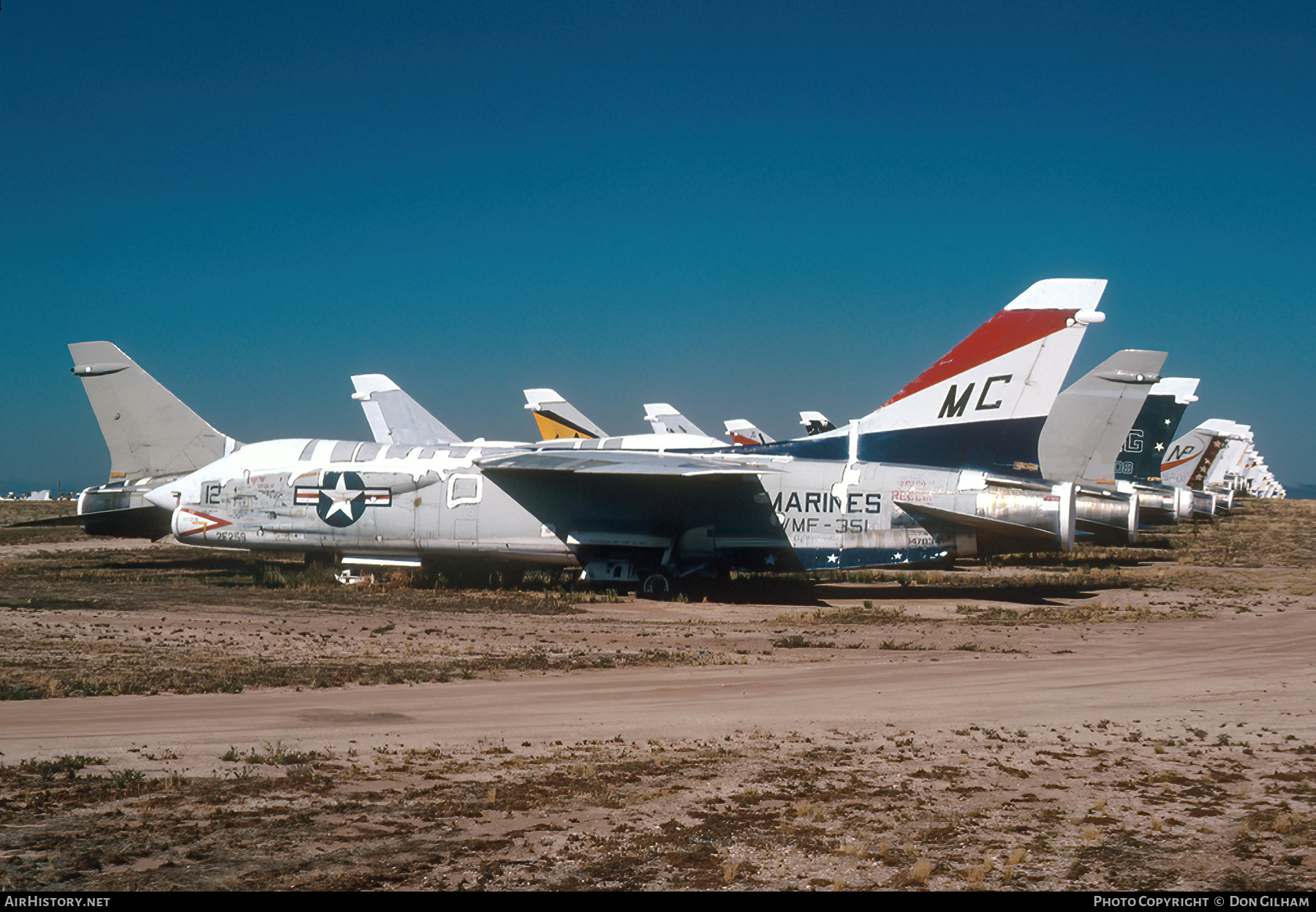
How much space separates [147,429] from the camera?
22.2 metres

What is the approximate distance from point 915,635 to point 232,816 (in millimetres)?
11030

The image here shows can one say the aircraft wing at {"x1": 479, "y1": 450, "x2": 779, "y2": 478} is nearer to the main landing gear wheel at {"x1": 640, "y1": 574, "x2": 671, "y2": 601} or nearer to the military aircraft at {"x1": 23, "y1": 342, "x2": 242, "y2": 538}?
the main landing gear wheel at {"x1": 640, "y1": 574, "x2": 671, "y2": 601}

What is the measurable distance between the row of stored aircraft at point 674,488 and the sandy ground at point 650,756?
352 cm

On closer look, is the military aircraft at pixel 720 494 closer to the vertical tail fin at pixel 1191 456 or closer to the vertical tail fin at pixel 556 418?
the vertical tail fin at pixel 556 418

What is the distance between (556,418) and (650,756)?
2600 cm

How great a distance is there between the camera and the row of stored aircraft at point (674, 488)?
17.8 m

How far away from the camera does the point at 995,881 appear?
4.72 metres

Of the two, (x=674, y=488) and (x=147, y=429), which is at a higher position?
(x=147, y=429)

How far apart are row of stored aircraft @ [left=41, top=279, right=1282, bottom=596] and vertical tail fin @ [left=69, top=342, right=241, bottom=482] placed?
0.04 m

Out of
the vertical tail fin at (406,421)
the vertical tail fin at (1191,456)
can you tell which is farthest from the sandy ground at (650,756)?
the vertical tail fin at (1191,456)

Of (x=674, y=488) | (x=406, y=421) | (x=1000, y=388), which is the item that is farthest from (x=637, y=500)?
(x=406, y=421)

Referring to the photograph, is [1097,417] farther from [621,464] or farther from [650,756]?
[650,756]

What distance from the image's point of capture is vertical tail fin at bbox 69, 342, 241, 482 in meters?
21.9
